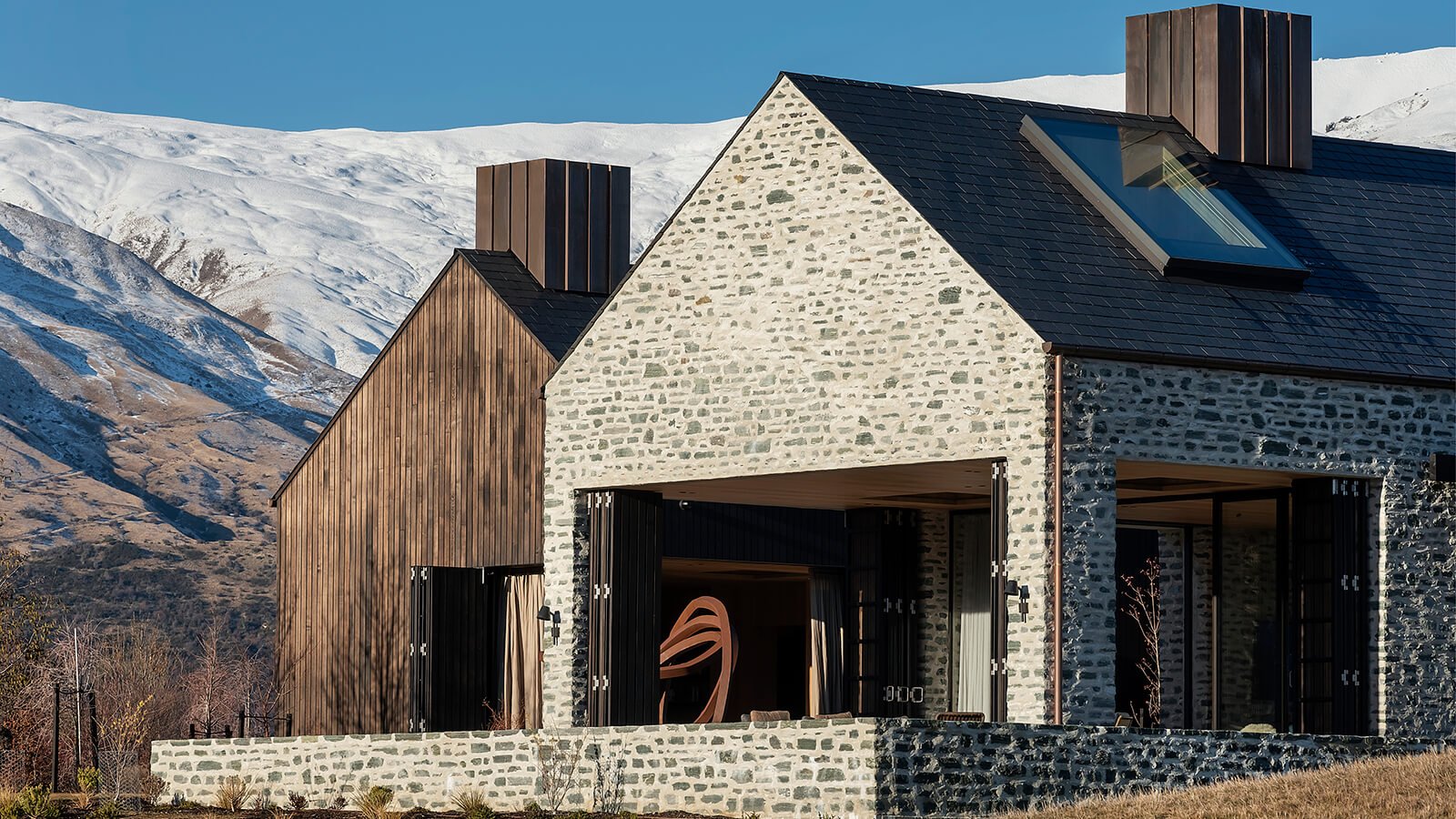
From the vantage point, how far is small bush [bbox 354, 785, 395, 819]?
22609mm

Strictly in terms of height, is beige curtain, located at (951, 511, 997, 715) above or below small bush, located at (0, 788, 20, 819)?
above

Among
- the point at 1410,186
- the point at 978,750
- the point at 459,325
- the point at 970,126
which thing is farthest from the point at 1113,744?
the point at 459,325

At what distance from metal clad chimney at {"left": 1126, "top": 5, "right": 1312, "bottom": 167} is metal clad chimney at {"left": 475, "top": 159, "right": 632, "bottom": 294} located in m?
8.96

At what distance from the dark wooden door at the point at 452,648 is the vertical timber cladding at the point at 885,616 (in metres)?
5.03

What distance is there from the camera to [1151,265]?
24531mm

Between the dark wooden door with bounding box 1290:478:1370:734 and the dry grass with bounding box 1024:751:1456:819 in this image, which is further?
the dark wooden door with bounding box 1290:478:1370:734

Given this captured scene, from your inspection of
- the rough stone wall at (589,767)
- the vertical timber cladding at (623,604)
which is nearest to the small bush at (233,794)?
the rough stone wall at (589,767)

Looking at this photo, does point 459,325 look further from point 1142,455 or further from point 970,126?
point 1142,455

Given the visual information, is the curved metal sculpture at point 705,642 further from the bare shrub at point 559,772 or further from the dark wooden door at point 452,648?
the bare shrub at point 559,772

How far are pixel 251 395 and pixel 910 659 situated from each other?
3850 inches

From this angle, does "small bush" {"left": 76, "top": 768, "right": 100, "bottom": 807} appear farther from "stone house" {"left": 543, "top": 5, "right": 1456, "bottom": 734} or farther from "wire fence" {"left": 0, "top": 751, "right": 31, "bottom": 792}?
"stone house" {"left": 543, "top": 5, "right": 1456, "bottom": 734}

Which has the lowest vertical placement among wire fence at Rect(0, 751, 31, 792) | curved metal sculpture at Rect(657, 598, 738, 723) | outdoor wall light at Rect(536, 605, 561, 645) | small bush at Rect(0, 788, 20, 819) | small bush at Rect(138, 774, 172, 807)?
wire fence at Rect(0, 751, 31, 792)

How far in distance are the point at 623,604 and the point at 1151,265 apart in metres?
7.15

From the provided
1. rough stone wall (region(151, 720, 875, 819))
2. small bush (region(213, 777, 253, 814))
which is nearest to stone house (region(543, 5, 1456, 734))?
rough stone wall (region(151, 720, 875, 819))
